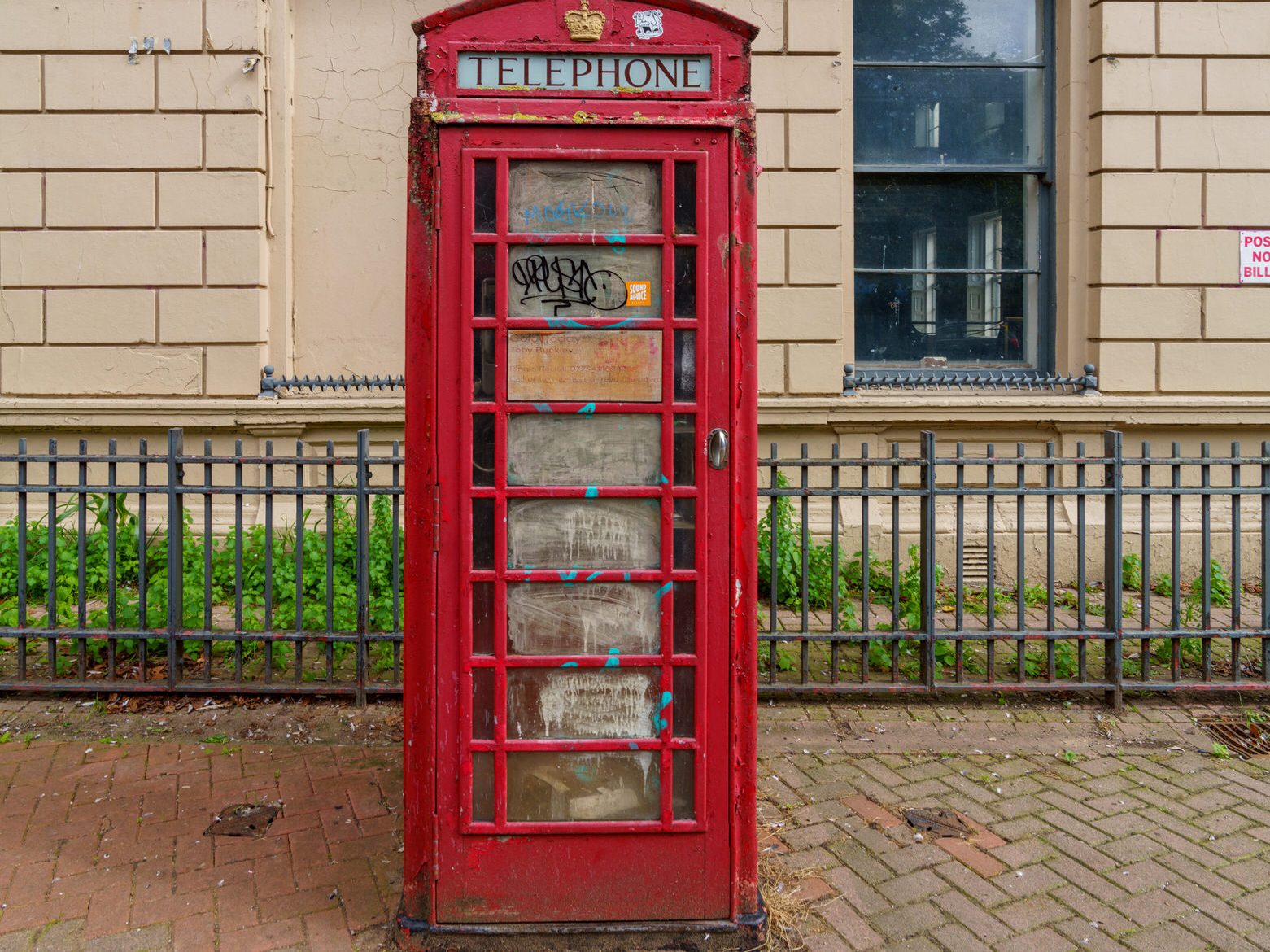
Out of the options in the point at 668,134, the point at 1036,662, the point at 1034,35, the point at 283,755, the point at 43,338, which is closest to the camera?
the point at 668,134

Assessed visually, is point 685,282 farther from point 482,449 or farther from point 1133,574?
point 1133,574

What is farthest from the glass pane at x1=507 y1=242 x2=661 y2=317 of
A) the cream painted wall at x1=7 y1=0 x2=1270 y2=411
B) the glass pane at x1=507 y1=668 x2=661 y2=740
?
the cream painted wall at x1=7 y1=0 x2=1270 y2=411

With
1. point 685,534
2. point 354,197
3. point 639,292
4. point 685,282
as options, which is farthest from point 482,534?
point 354,197

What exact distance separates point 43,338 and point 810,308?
5.78 metres

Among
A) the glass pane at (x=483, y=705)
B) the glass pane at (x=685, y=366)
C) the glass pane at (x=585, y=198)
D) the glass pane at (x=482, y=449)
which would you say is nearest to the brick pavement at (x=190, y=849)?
the glass pane at (x=483, y=705)

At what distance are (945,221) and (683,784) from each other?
6416mm

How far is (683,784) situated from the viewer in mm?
2785

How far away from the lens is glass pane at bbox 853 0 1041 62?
7699 mm

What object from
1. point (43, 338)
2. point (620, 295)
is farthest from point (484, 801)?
point (43, 338)

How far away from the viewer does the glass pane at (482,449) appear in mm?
2674

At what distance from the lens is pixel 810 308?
7262 mm

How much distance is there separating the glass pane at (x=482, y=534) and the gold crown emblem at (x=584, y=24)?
131cm

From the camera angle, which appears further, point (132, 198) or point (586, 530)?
point (132, 198)

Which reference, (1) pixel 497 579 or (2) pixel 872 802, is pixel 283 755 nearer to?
(1) pixel 497 579
